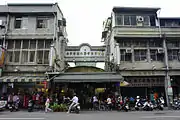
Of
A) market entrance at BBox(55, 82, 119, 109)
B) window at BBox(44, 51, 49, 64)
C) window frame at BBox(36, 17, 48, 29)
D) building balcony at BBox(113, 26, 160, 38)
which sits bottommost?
market entrance at BBox(55, 82, 119, 109)

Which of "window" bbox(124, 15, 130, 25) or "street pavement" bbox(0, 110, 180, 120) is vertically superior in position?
"window" bbox(124, 15, 130, 25)

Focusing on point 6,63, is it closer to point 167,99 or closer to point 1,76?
point 1,76

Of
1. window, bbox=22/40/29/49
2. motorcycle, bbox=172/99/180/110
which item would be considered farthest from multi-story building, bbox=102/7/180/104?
window, bbox=22/40/29/49

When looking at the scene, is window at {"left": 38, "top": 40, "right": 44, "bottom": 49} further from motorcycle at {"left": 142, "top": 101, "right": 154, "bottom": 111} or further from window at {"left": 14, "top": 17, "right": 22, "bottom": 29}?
motorcycle at {"left": 142, "top": 101, "right": 154, "bottom": 111}

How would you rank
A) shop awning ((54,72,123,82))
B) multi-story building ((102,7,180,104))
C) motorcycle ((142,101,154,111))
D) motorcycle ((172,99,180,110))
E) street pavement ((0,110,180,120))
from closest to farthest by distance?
street pavement ((0,110,180,120))
motorcycle ((142,101,154,111))
shop awning ((54,72,123,82))
motorcycle ((172,99,180,110))
multi-story building ((102,7,180,104))

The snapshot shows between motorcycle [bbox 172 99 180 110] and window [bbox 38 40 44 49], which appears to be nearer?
motorcycle [bbox 172 99 180 110]

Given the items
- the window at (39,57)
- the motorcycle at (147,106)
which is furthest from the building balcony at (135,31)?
the window at (39,57)

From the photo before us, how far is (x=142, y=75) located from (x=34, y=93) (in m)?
10.3

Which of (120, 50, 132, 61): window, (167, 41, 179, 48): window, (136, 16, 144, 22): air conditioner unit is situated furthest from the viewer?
(136, 16, 144, 22): air conditioner unit

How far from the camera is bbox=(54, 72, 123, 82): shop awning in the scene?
43.9 ft

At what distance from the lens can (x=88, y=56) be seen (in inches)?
685

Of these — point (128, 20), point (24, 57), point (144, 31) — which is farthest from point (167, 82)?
point (24, 57)

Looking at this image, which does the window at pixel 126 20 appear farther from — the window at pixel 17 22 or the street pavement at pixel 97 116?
the window at pixel 17 22

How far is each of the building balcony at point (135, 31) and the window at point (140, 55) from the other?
63.4 inches
